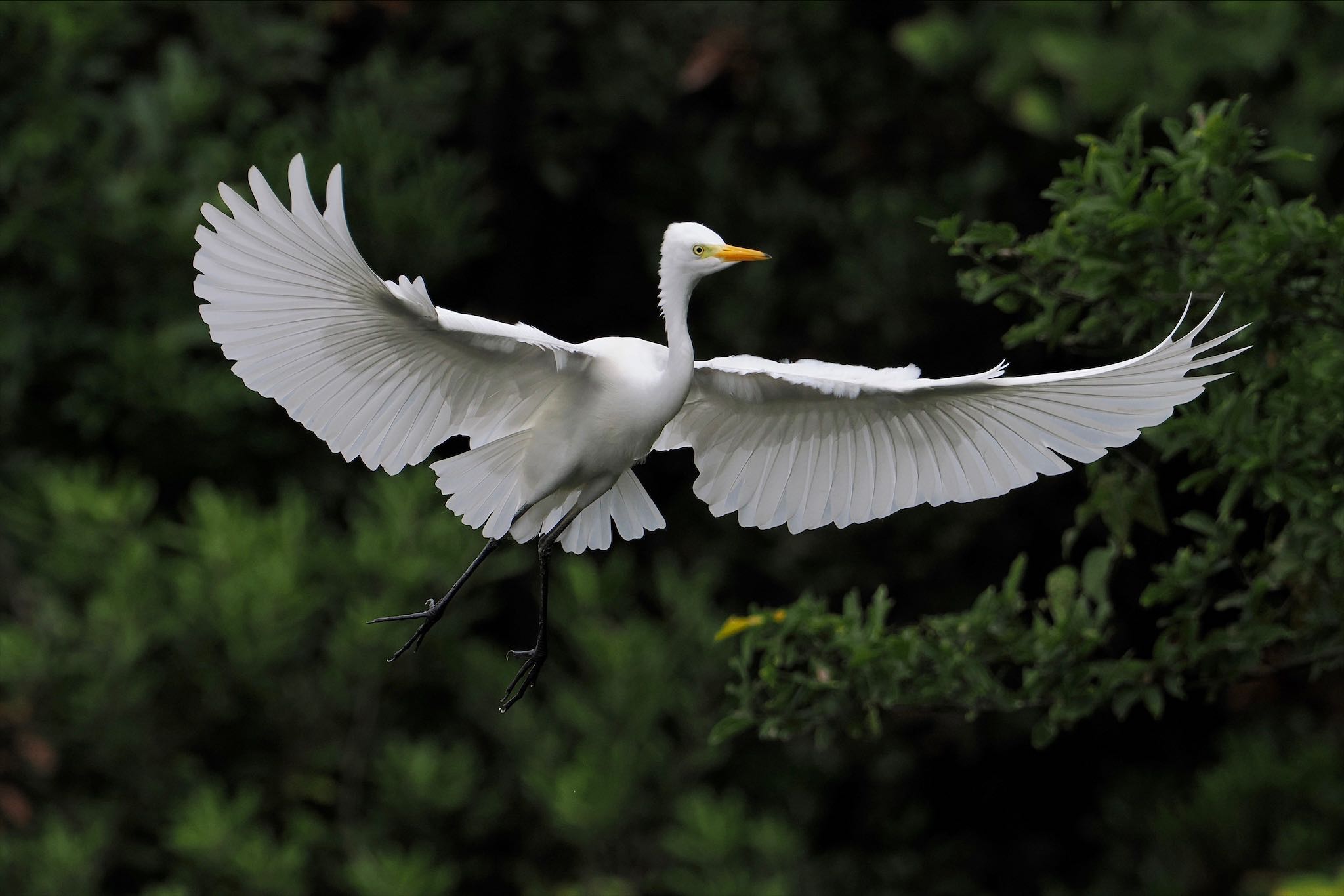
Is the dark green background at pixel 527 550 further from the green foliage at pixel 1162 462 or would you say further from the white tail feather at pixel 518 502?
the white tail feather at pixel 518 502

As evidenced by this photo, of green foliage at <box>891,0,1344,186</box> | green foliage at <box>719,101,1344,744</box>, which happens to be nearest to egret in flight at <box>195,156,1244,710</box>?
green foliage at <box>719,101,1344,744</box>

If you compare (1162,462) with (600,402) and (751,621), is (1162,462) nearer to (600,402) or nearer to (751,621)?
(751,621)

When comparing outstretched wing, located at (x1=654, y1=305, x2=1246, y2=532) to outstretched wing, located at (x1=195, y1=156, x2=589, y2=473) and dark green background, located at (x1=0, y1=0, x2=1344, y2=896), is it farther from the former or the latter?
dark green background, located at (x1=0, y1=0, x2=1344, y2=896)

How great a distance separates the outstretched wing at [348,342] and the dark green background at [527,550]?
2.99 meters

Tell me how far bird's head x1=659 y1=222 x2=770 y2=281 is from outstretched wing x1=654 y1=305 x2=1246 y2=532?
18cm

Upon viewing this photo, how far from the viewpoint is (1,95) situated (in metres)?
7.18

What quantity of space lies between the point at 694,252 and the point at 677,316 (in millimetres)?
135

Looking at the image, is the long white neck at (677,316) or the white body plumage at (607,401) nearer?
the white body plumage at (607,401)

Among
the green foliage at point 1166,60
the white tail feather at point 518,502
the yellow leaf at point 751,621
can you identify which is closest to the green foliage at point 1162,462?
the yellow leaf at point 751,621

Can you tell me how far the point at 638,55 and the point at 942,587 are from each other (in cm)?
251

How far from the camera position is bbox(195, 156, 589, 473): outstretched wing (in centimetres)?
327

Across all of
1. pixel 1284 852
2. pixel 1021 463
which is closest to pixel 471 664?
pixel 1284 852

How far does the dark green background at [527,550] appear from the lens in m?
6.84

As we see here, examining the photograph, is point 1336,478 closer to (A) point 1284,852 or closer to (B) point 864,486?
(B) point 864,486
